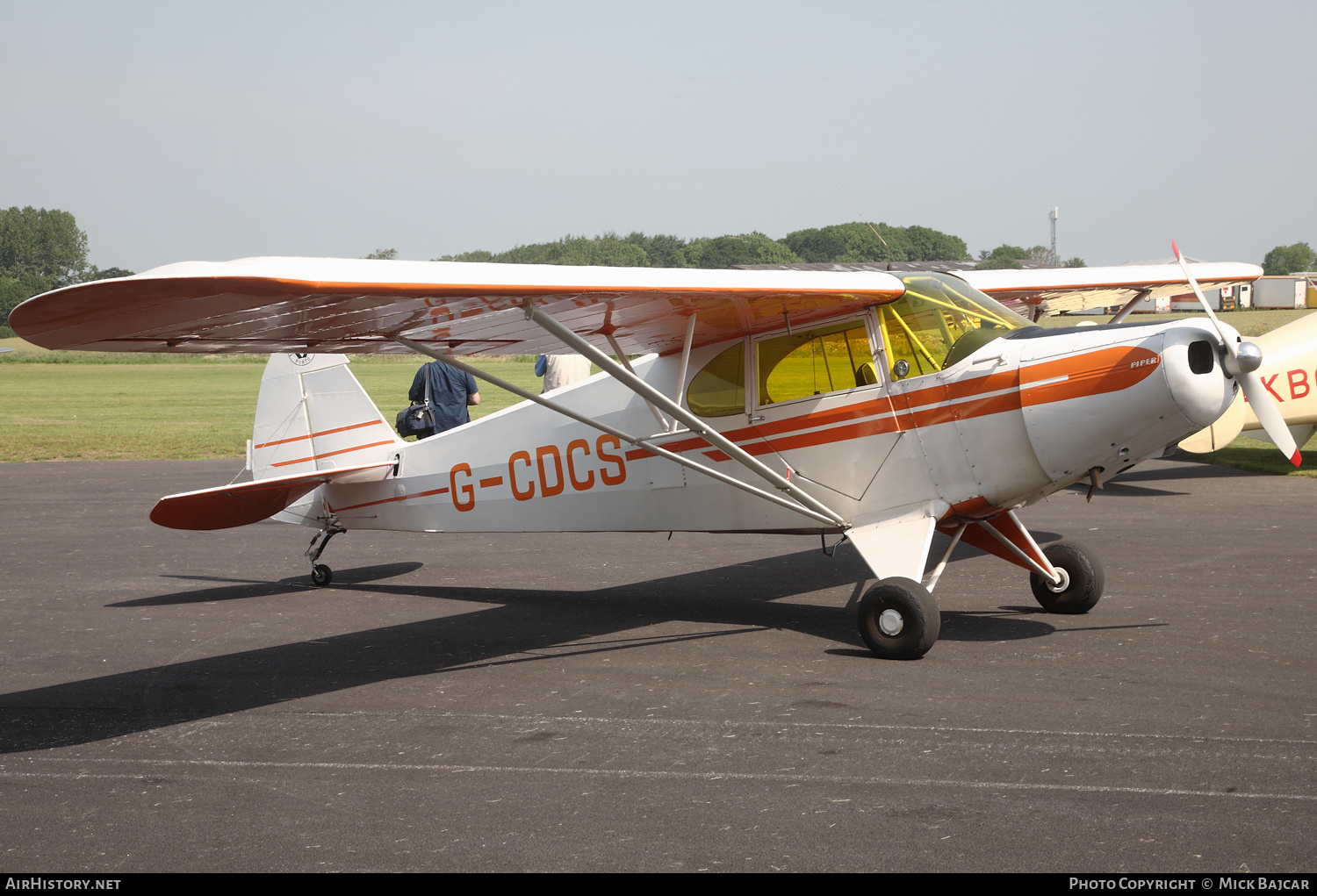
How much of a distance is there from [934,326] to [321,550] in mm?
5532

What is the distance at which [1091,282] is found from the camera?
31.0 ft

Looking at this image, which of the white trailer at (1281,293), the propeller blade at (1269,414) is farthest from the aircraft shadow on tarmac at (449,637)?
the white trailer at (1281,293)

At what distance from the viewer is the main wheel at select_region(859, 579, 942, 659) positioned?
6.20 meters

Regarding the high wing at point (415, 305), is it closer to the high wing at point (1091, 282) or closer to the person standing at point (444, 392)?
the high wing at point (1091, 282)

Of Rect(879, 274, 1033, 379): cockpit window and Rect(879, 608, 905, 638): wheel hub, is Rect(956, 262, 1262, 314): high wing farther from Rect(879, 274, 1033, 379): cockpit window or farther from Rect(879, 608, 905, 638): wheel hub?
Rect(879, 608, 905, 638): wheel hub

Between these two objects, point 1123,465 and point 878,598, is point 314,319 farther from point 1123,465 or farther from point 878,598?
point 1123,465

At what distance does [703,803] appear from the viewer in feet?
13.8

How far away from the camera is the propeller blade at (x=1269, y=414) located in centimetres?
603

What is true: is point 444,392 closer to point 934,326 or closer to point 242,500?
point 242,500

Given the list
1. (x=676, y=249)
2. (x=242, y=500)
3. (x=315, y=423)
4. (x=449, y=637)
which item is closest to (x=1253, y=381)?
(x=449, y=637)

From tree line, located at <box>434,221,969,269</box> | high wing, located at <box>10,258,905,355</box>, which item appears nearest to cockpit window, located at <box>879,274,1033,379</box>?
high wing, located at <box>10,258,905,355</box>
